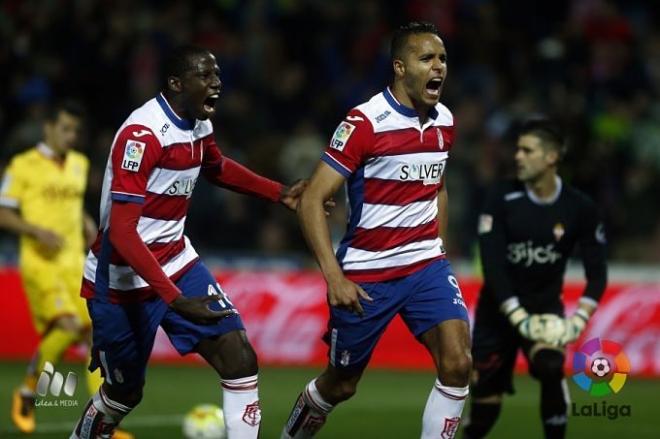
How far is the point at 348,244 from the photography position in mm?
7473

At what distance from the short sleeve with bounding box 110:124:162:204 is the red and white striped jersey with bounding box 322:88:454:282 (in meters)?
0.92

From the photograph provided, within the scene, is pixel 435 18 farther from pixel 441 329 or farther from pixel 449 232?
pixel 441 329

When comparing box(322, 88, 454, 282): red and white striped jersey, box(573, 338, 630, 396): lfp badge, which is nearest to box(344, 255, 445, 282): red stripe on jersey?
box(322, 88, 454, 282): red and white striped jersey

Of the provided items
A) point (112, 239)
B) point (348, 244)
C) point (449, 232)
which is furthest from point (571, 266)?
point (112, 239)

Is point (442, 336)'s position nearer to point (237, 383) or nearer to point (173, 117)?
point (237, 383)

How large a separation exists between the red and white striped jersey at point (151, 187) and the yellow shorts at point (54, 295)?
114 inches

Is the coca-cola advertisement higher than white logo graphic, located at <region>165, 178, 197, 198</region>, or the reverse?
white logo graphic, located at <region>165, 178, 197, 198</region>

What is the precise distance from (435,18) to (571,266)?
4204 millimetres

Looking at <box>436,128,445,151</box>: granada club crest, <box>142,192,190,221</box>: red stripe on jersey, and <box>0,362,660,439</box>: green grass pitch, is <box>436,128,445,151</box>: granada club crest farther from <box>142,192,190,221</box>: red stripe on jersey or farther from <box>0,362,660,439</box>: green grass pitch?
<box>0,362,660,439</box>: green grass pitch

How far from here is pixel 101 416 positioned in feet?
24.5

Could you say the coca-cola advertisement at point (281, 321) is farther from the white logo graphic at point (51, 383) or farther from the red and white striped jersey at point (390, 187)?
the red and white striped jersey at point (390, 187)

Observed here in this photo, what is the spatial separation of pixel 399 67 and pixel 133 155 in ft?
5.06

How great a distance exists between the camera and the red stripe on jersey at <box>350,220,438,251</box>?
24.1 feet

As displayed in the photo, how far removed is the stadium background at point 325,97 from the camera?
1441 cm
